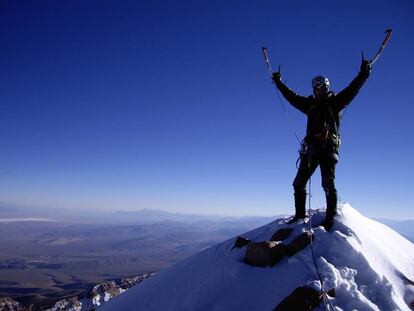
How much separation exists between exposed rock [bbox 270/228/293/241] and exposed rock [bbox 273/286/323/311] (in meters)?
2.44

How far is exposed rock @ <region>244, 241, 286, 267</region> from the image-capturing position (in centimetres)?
755

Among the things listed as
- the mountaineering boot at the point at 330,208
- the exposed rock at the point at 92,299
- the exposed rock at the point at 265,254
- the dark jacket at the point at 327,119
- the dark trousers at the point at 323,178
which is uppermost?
the dark jacket at the point at 327,119

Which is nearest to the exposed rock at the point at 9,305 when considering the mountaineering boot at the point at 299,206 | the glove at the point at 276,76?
the mountaineering boot at the point at 299,206

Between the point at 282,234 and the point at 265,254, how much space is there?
4.19 ft

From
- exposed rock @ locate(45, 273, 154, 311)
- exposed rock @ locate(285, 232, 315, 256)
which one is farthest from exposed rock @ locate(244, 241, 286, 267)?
exposed rock @ locate(45, 273, 154, 311)

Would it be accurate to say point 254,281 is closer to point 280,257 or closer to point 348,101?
point 280,257

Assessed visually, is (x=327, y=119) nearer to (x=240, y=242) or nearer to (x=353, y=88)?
(x=353, y=88)

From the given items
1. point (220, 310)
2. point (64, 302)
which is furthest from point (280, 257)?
point (64, 302)

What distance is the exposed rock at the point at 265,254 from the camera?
297 inches

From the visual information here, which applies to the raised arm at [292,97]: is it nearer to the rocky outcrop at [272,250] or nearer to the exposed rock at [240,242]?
the rocky outcrop at [272,250]

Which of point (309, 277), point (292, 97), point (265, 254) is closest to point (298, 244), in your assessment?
point (265, 254)

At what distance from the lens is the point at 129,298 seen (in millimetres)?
9039

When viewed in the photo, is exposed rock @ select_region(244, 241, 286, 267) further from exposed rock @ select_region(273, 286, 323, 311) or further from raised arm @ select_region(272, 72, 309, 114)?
raised arm @ select_region(272, 72, 309, 114)

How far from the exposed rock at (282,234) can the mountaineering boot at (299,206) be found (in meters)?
0.73
